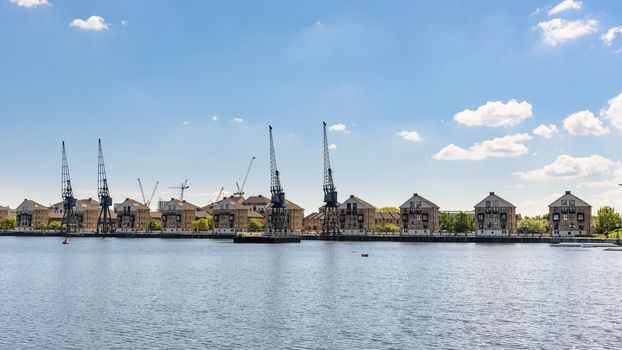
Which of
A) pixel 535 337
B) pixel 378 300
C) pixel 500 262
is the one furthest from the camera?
pixel 500 262

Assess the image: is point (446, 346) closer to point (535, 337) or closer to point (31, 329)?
point (535, 337)

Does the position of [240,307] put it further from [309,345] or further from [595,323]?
[595,323]

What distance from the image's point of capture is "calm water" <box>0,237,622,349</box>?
4178 cm

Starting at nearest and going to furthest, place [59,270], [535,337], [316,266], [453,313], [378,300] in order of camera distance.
→ [535,337] → [453,313] → [378,300] → [59,270] → [316,266]

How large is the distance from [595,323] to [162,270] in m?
64.3

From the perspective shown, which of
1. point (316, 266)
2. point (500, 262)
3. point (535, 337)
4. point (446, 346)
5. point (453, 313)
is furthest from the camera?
point (500, 262)

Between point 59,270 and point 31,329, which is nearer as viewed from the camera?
point 31,329

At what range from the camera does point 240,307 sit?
56.1 meters

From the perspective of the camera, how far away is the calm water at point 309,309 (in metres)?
41.8

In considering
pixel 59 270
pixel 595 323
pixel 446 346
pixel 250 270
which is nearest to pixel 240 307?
pixel 446 346

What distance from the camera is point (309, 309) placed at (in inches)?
2170

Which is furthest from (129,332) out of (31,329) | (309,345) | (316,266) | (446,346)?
(316,266)

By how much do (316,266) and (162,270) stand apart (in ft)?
82.3

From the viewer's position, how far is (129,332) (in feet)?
144
